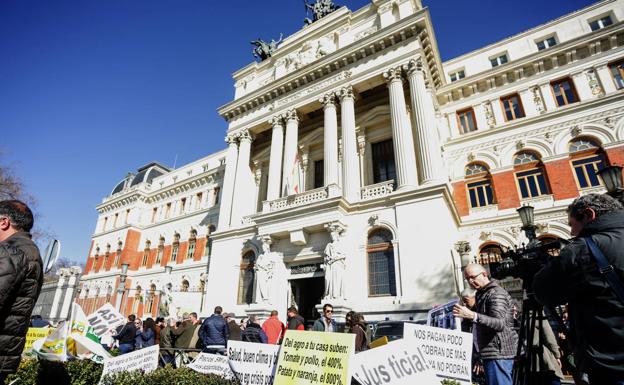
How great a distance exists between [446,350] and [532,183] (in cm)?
1601

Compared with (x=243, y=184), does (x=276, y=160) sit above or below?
above

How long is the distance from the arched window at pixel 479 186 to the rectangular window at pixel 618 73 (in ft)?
23.4

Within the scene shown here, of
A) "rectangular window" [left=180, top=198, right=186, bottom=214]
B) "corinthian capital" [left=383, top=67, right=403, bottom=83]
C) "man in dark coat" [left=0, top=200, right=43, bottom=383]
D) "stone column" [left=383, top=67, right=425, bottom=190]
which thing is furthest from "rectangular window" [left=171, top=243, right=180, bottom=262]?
"man in dark coat" [left=0, top=200, right=43, bottom=383]

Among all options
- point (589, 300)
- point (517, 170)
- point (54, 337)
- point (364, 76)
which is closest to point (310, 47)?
point (364, 76)

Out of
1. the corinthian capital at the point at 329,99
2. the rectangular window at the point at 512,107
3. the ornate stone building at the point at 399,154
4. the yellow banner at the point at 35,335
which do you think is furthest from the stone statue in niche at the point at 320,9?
the yellow banner at the point at 35,335

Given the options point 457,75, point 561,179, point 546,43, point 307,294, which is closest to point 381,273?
point 307,294

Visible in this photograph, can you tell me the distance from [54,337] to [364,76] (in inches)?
656

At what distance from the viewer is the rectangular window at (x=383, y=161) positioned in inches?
711

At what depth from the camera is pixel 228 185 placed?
20.8 m

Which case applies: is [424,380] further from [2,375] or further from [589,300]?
[2,375]

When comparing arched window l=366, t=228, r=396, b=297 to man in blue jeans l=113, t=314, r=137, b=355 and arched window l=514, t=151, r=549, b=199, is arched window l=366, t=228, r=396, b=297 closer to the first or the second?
arched window l=514, t=151, r=549, b=199

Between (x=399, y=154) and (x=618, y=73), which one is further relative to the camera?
(x=618, y=73)

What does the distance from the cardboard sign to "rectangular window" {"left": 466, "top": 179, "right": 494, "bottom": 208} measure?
17.3 metres

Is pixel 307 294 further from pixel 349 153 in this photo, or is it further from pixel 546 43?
pixel 546 43
